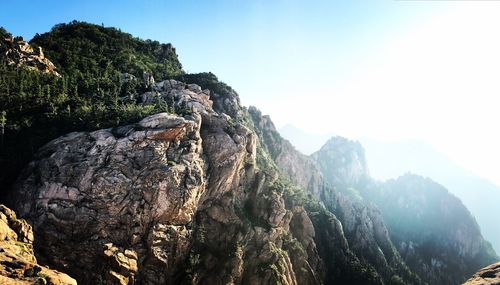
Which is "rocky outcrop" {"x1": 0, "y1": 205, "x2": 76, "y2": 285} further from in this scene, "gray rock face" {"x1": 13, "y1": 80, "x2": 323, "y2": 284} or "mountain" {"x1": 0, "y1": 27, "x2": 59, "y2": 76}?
"mountain" {"x1": 0, "y1": 27, "x2": 59, "y2": 76}

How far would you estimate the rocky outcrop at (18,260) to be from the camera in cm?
3017

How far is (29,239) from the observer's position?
134 feet

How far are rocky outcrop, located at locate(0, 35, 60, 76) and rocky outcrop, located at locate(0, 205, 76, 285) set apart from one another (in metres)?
81.2

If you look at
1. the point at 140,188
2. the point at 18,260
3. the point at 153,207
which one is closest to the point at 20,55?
the point at 140,188

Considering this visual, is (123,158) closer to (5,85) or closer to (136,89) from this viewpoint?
(5,85)

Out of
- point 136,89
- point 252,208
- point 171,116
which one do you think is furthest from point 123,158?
point 136,89

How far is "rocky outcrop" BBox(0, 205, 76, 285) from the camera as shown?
30.2m

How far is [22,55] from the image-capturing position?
10794 centimetres

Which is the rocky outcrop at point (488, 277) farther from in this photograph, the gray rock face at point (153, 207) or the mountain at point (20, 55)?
the mountain at point (20, 55)

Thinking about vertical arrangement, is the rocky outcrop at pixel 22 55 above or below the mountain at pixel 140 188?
above

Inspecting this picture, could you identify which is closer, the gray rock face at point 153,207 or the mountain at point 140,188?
the gray rock face at point 153,207

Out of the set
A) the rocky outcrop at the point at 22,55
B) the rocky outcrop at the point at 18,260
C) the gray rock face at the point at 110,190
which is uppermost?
the rocky outcrop at the point at 22,55

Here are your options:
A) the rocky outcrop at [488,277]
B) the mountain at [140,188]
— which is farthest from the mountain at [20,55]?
the rocky outcrop at [488,277]

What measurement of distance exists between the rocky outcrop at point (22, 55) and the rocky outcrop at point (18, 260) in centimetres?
8124
